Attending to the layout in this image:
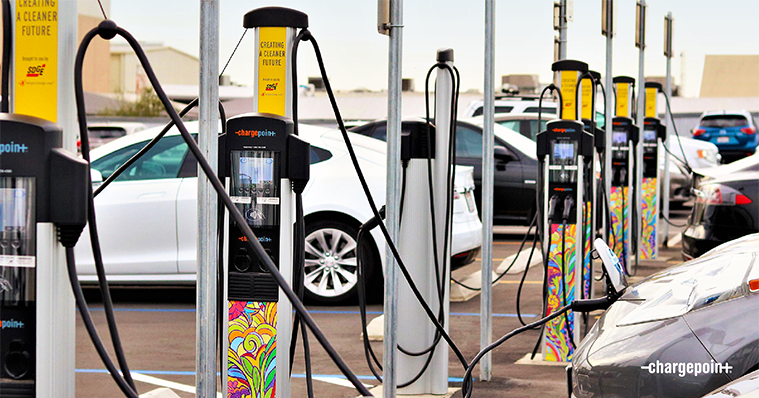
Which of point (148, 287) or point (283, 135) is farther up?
point (283, 135)

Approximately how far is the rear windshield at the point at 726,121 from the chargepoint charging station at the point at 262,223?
27418mm

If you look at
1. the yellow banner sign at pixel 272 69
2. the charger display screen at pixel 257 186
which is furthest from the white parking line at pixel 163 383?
the yellow banner sign at pixel 272 69

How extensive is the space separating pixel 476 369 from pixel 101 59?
33.3 m

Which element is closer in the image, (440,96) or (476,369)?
(440,96)

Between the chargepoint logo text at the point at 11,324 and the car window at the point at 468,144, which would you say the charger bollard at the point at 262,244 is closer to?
the chargepoint logo text at the point at 11,324

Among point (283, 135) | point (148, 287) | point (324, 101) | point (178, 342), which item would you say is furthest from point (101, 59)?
point (283, 135)

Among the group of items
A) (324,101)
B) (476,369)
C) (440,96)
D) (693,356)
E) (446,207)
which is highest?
(324,101)

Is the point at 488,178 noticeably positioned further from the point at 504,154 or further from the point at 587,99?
the point at 504,154

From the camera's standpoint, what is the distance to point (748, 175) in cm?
784

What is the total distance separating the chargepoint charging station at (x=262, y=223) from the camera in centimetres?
356

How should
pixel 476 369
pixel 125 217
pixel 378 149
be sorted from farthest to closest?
pixel 378 149, pixel 125 217, pixel 476 369

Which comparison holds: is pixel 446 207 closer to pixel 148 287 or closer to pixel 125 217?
pixel 125 217

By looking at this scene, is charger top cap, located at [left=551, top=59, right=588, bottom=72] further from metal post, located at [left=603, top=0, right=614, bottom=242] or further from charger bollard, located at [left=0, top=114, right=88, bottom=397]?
charger bollard, located at [left=0, top=114, right=88, bottom=397]

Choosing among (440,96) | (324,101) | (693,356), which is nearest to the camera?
(693,356)
